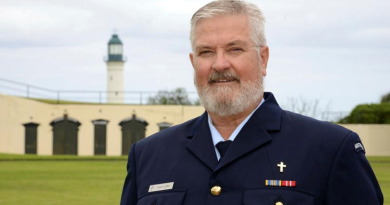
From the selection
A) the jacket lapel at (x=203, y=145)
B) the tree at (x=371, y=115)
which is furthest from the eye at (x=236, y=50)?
the tree at (x=371, y=115)

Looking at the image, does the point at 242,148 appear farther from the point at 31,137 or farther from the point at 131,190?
the point at 31,137

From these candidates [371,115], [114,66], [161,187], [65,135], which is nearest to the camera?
[161,187]

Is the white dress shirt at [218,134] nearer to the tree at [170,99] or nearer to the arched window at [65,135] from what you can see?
the arched window at [65,135]

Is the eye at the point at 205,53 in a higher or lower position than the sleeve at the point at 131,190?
higher

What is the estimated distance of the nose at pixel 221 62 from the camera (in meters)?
3.55

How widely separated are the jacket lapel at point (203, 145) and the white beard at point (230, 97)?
4.8 inches

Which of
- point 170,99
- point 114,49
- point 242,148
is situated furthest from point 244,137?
point 114,49

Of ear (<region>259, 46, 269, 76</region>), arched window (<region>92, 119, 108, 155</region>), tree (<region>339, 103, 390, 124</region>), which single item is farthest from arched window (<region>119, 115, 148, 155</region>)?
ear (<region>259, 46, 269, 76</region>)

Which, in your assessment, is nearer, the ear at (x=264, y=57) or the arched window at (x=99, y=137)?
the ear at (x=264, y=57)

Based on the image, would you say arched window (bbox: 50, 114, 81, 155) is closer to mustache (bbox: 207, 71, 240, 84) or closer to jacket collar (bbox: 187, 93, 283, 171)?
jacket collar (bbox: 187, 93, 283, 171)

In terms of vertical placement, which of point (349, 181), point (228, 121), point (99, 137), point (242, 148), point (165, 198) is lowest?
point (99, 137)

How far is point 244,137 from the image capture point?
3.57 m

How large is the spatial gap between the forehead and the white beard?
157 mm

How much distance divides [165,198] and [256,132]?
0.53m
